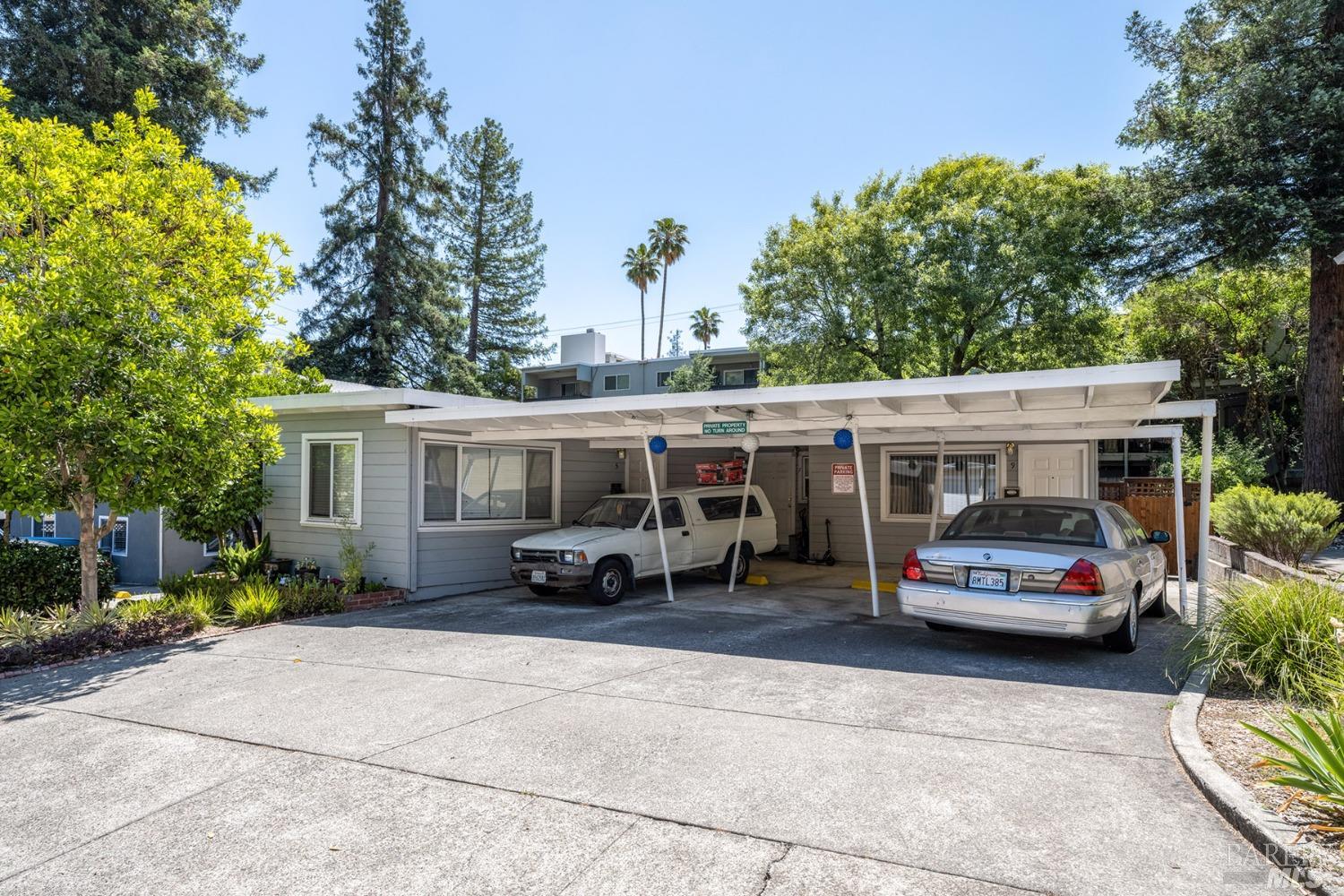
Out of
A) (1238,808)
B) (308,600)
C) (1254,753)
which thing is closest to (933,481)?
(1254,753)

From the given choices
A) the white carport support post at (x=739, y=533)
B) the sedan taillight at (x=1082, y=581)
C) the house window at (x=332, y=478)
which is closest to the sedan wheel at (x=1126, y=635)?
the sedan taillight at (x=1082, y=581)

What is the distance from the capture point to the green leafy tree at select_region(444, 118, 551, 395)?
34.0 meters

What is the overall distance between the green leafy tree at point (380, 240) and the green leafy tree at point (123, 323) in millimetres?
18997

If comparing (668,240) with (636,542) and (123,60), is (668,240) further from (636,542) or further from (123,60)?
(636,542)

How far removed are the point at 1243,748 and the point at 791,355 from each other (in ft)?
56.5

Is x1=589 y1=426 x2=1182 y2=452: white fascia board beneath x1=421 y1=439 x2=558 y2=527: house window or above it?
above

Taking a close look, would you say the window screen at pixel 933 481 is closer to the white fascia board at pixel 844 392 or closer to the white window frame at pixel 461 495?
the white fascia board at pixel 844 392

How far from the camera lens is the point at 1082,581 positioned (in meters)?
6.52

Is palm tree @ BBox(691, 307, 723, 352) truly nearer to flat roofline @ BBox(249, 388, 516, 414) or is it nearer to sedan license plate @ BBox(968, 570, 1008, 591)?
flat roofline @ BBox(249, 388, 516, 414)

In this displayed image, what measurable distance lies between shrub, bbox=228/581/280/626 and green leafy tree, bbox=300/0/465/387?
20055mm

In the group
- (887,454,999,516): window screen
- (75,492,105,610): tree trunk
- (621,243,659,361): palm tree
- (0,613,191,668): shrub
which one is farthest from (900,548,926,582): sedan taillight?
(621,243,659,361): palm tree

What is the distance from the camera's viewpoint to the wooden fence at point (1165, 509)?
43.8ft

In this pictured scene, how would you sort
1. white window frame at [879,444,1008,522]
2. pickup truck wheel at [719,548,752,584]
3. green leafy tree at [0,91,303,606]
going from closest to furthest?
green leafy tree at [0,91,303,606] → pickup truck wheel at [719,548,752,584] → white window frame at [879,444,1008,522]

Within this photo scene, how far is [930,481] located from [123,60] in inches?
950
